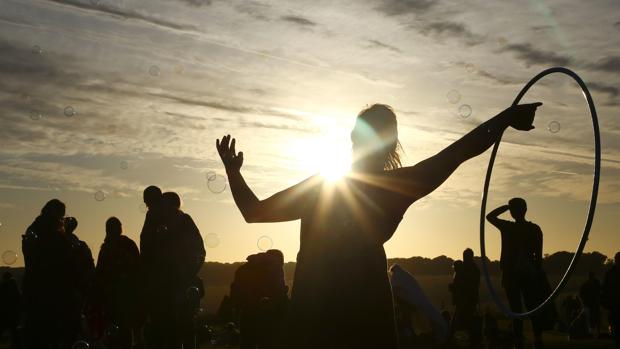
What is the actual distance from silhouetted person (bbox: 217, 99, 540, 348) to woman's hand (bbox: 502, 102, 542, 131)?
0.25m

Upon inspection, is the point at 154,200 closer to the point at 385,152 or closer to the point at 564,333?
the point at 385,152

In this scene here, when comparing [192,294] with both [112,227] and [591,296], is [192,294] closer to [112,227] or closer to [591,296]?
[112,227]

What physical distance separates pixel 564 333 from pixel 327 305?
24480 mm

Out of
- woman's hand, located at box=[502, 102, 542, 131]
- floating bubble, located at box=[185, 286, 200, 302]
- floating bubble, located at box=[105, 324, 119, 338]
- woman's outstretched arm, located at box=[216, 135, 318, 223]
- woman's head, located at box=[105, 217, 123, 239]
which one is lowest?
floating bubble, located at box=[105, 324, 119, 338]

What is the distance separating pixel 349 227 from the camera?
442 centimetres

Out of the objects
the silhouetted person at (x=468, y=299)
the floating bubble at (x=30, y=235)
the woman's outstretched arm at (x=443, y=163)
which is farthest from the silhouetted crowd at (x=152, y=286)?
the woman's outstretched arm at (x=443, y=163)

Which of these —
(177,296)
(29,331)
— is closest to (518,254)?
(177,296)

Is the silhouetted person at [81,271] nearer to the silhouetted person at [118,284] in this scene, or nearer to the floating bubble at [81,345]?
the floating bubble at [81,345]

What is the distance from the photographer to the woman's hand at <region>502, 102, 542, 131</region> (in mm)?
4738

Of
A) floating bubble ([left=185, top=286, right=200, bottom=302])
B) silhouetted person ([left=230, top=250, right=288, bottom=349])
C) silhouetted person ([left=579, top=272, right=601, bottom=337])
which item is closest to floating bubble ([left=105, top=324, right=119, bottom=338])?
floating bubble ([left=185, top=286, right=200, bottom=302])

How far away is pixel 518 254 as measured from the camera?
12.9 metres

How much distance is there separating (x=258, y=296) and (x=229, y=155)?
893 cm

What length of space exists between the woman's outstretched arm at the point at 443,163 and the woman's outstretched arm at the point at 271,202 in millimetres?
473

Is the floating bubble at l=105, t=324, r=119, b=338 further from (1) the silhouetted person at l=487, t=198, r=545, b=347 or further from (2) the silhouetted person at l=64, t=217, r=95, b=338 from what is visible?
(1) the silhouetted person at l=487, t=198, r=545, b=347
